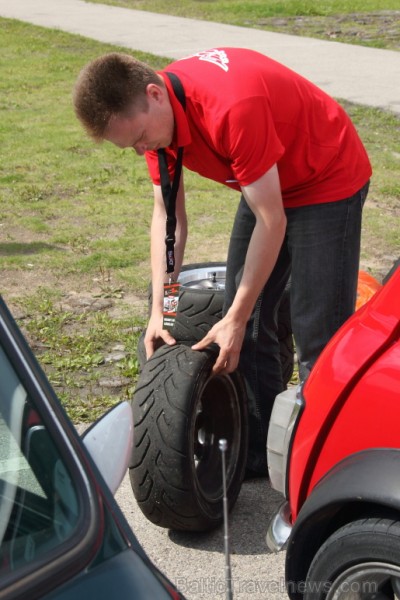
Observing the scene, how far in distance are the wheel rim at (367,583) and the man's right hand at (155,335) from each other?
1432 mm

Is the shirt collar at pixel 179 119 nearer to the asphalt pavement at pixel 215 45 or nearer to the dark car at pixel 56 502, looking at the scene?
the dark car at pixel 56 502

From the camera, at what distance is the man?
330cm

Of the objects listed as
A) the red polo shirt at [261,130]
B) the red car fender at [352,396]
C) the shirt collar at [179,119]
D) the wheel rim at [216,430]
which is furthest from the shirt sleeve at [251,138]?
the wheel rim at [216,430]

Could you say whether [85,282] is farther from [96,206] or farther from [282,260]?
[282,260]

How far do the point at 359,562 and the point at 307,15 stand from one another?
16581 mm

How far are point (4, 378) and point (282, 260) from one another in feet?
6.81

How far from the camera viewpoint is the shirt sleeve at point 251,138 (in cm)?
330

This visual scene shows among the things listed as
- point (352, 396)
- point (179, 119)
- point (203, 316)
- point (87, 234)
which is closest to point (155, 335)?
point (203, 316)

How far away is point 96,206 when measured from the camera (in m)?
8.30

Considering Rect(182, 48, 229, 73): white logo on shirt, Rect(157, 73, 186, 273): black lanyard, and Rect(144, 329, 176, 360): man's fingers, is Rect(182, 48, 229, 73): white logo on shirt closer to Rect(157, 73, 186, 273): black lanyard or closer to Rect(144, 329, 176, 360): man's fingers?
Rect(157, 73, 186, 273): black lanyard

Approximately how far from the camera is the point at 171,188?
12.5 feet

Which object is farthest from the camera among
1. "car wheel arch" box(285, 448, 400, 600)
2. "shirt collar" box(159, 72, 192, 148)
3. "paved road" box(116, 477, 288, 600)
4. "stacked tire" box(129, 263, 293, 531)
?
"stacked tire" box(129, 263, 293, 531)

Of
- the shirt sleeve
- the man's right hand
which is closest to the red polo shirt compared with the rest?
the shirt sleeve

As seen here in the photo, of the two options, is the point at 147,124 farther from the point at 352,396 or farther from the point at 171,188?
the point at 352,396
